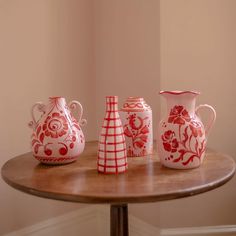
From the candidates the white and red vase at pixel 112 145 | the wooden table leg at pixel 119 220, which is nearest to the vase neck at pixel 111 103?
the white and red vase at pixel 112 145

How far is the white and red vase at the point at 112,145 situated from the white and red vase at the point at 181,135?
0.13 meters

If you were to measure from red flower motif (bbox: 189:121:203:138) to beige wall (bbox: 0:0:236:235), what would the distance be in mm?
590

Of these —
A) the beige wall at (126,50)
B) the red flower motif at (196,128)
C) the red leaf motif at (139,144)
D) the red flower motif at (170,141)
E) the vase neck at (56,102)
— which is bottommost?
the red leaf motif at (139,144)

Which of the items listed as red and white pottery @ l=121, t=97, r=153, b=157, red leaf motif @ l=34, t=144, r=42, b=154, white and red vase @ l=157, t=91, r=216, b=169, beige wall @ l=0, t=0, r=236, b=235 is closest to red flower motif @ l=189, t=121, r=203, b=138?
white and red vase @ l=157, t=91, r=216, b=169

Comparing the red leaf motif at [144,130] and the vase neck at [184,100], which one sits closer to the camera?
the vase neck at [184,100]

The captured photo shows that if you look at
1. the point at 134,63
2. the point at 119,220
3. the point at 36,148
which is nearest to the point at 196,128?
the point at 119,220

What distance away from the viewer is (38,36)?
4.81ft

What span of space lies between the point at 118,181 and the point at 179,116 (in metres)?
0.26

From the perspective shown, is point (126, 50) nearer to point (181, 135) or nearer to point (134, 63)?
A: point (134, 63)

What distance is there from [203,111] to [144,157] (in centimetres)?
58

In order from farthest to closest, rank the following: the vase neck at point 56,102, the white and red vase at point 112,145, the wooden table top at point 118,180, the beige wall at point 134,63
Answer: the beige wall at point 134,63
the vase neck at point 56,102
the white and red vase at point 112,145
the wooden table top at point 118,180

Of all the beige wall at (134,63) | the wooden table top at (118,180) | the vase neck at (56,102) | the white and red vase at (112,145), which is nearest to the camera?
the wooden table top at (118,180)

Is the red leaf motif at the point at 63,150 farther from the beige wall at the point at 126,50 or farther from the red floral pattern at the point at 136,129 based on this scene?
the beige wall at the point at 126,50

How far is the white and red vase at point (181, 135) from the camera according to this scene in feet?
2.85
